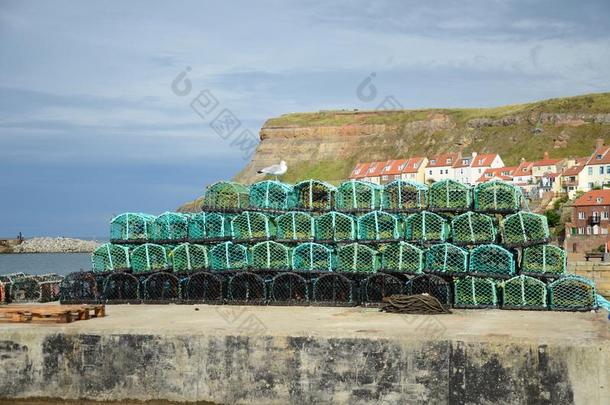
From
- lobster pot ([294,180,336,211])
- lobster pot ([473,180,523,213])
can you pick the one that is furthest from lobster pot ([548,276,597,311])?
lobster pot ([294,180,336,211])

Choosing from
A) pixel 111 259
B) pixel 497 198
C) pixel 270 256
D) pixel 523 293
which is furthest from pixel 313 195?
pixel 523 293

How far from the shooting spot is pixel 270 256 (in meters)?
14.4

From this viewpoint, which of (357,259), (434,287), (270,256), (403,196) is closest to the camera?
(434,287)

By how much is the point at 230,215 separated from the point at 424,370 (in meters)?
6.29

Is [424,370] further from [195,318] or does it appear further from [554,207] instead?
[554,207]

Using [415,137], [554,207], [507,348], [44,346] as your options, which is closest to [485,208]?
[507,348]

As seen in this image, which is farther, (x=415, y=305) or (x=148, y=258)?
(x=148, y=258)

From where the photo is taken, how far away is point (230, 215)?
15469 millimetres

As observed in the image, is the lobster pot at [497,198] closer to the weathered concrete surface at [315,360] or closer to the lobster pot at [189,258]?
the weathered concrete surface at [315,360]

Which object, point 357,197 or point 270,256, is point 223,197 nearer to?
point 270,256

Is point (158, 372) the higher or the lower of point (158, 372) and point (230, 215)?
the lower

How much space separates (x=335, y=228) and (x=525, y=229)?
3520mm

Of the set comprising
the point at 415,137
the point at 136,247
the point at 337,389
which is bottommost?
the point at 337,389

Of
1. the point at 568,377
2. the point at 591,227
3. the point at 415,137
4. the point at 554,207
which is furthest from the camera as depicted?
the point at 415,137
